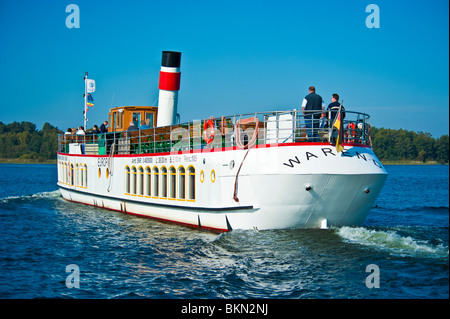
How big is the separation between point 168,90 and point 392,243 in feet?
46.8

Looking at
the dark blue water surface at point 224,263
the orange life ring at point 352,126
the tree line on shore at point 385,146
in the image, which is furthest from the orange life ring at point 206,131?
the tree line on shore at point 385,146

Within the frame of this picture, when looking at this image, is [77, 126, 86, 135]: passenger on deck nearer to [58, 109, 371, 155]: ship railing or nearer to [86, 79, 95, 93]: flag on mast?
[86, 79, 95, 93]: flag on mast

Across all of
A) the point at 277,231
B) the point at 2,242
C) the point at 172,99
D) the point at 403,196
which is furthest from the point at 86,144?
the point at 403,196

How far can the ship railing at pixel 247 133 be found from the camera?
14767 mm

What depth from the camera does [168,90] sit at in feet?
79.5

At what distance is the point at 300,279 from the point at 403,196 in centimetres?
3093

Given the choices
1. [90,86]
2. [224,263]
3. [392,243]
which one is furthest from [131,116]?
[392,243]

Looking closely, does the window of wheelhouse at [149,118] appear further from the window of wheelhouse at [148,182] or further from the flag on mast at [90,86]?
the flag on mast at [90,86]

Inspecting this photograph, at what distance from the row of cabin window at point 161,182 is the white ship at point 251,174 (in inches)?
1.5

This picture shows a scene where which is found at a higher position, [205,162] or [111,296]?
[205,162]

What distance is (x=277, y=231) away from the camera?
14695 mm

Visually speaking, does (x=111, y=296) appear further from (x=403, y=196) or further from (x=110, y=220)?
(x=403, y=196)

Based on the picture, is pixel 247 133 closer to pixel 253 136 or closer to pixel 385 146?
pixel 253 136

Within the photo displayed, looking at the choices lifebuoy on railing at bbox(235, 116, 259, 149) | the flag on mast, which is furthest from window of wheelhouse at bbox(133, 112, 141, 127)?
lifebuoy on railing at bbox(235, 116, 259, 149)
